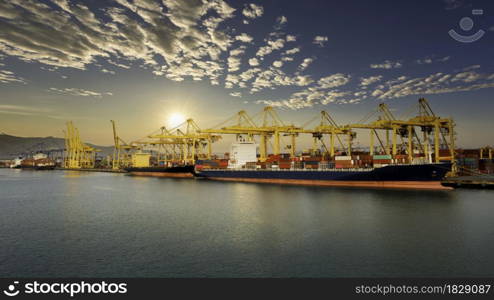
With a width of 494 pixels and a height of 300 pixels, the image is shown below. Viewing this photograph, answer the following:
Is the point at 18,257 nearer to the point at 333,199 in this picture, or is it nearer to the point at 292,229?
the point at 292,229

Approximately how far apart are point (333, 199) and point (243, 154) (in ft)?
126

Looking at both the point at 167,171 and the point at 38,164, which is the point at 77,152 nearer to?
the point at 38,164

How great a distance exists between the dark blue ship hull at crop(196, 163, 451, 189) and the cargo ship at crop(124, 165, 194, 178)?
28112 mm

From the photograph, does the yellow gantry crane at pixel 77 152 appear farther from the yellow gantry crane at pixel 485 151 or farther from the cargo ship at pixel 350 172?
the yellow gantry crane at pixel 485 151

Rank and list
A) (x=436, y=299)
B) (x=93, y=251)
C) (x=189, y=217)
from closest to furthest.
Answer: (x=436, y=299) → (x=93, y=251) → (x=189, y=217)

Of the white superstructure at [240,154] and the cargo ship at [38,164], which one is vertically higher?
the white superstructure at [240,154]

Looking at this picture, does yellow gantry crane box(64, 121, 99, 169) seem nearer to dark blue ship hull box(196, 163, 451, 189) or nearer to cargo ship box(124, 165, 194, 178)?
cargo ship box(124, 165, 194, 178)

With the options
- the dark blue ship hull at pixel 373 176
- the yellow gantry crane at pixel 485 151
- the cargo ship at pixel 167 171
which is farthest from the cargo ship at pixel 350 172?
the yellow gantry crane at pixel 485 151

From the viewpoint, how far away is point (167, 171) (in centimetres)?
7881

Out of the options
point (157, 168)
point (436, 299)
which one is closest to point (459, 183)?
point (436, 299)

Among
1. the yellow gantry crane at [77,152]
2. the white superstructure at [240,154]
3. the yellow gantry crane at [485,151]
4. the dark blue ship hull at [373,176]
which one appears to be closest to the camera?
the dark blue ship hull at [373,176]

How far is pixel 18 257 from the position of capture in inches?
512

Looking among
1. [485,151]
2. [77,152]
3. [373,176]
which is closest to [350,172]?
[373,176]

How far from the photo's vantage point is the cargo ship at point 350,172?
3784 cm
